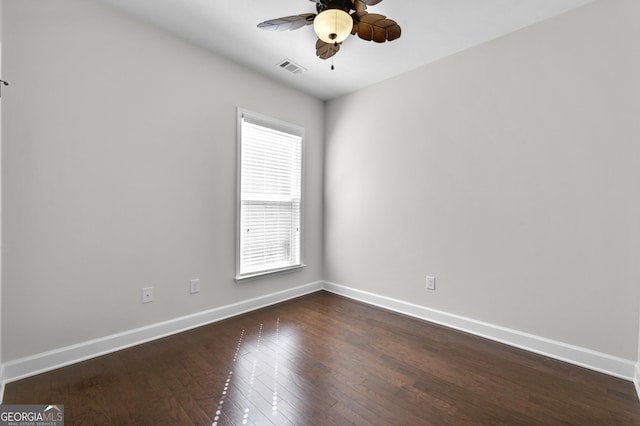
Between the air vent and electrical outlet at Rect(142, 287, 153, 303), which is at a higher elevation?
the air vent

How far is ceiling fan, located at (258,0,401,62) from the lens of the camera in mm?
1686

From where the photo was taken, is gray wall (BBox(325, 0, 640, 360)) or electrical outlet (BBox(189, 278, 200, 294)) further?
electrical outlet (BBox(189, 278, 200, 294))

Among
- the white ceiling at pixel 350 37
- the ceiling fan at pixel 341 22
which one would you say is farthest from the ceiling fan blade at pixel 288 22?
the white ceiling at pixel 350 37

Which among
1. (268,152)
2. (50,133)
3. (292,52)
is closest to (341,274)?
(268,152)

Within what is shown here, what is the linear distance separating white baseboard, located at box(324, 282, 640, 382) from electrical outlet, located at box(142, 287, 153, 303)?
231 cm

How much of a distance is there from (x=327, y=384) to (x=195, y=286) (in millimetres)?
1570

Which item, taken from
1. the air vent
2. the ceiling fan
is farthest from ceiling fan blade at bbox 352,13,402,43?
the air vent

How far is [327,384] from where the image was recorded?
1820mm

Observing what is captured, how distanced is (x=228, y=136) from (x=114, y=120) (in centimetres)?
97

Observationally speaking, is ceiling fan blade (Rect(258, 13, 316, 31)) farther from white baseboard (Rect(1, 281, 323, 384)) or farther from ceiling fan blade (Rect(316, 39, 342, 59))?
white baseboard (Rect(1, 281, 323, 384))

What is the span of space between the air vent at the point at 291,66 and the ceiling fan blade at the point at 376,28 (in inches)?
45.0

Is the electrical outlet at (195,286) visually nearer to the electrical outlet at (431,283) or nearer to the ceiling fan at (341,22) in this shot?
the ceiling fan at (341,22)

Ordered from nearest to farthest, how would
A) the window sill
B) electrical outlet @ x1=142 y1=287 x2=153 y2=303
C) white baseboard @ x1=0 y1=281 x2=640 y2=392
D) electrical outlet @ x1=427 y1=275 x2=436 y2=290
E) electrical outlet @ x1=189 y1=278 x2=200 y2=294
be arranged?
white baseboard @ x1=0 y1=281 x2=640 y2=392 < electrical outlet @ x1=142 y1=287 x2=153 y2=303 < electrical outlet @ x1=189 y1=278 x2=200 y2=294 < electrical outlet @ x1=427 y1=275 x2=436 y2=290 < the window sill

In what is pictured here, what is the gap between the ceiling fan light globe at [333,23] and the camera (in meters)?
1.67
